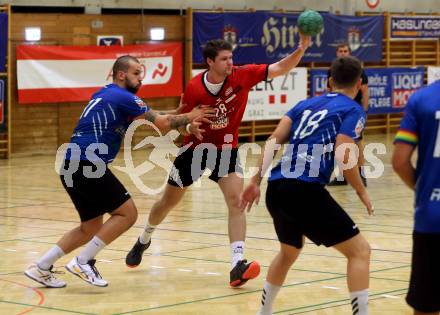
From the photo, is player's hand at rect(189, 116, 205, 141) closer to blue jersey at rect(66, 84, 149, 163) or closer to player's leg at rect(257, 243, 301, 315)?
blue jersey at rect(66, 84, 149, 163)

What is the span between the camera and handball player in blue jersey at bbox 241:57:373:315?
6.18m

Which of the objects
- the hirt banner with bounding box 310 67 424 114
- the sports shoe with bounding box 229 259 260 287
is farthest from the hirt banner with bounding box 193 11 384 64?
the sports shoe with bounding box 229 259 260 287

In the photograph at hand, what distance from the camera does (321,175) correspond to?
6.34 metres

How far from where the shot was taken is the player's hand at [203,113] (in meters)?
8.25

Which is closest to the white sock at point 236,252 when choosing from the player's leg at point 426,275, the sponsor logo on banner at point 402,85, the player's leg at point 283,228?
the player's leg at point 283,228

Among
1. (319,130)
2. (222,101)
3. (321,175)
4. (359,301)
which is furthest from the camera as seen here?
(222,101)

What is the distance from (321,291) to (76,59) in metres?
13.1

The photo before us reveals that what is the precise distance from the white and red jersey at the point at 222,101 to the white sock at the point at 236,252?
0.86 meters

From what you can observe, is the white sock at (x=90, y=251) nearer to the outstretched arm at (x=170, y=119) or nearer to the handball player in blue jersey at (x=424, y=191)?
the outstretched arm at (x=170, y=119)

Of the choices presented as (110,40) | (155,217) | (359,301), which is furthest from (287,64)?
(110,40)

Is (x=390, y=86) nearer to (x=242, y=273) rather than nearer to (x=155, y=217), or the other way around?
(x=155, y=217)

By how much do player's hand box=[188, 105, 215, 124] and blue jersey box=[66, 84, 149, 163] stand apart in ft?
1.42

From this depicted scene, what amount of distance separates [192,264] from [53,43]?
464 inches

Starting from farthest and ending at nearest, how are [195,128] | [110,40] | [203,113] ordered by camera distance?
[110,40]
[203,113]
[195,128]
